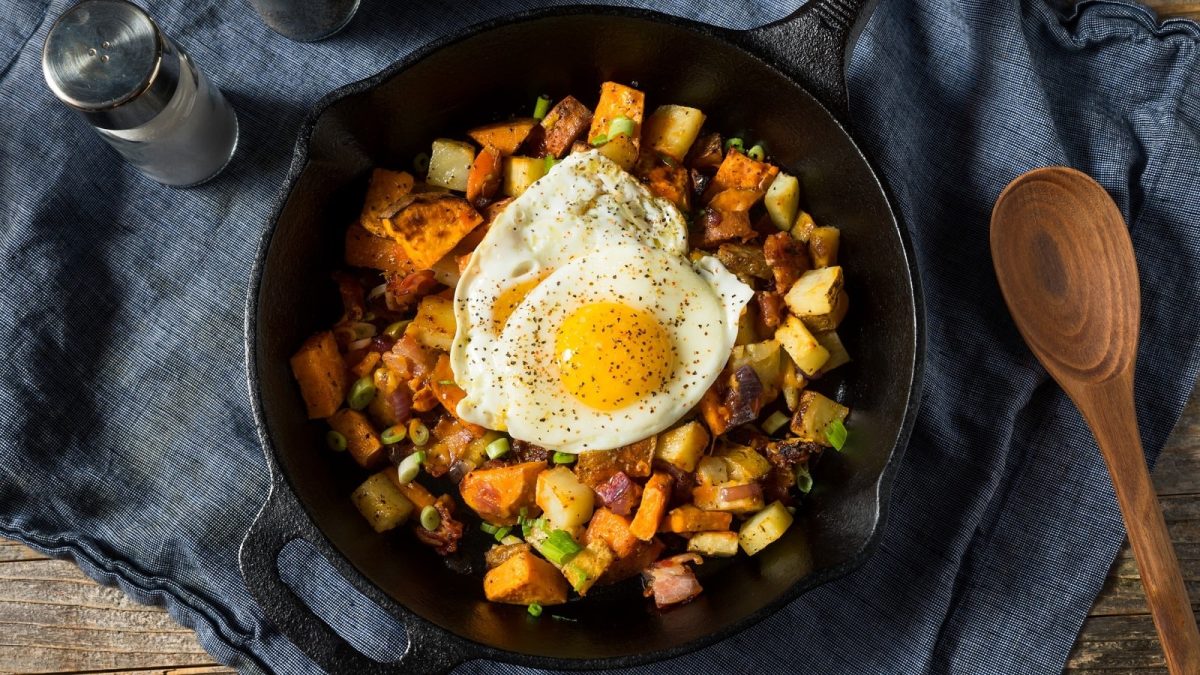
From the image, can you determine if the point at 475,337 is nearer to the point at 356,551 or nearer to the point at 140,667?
the point at 356,551

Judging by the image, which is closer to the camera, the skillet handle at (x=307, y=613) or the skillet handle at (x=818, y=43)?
the skillet handle at (x=307, y=613)

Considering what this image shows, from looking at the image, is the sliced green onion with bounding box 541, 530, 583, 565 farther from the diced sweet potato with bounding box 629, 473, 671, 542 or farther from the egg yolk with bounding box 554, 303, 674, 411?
the egg yolk with bounding box 554, 303, 674, 411

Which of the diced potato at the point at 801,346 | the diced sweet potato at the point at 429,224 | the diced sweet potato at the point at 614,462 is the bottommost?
the diced sweet potato at the point at 614,462

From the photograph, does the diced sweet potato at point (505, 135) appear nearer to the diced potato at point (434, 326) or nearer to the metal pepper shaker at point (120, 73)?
the diced potato at point (434, 326)

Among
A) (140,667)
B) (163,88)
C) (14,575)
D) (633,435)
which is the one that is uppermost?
(163,88)

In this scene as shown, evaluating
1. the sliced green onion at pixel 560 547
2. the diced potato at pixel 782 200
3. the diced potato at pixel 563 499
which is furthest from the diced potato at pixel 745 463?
the diced potato at pixel 782 200

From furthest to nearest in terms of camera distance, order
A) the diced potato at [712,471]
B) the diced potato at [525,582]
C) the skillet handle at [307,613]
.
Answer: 1. the diced potato at [712,471]
2. the diced potato at [525,582]
3. the skillet handle at [307,613]

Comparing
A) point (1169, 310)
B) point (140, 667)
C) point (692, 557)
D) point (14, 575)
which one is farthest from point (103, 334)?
point (1169, 310)
